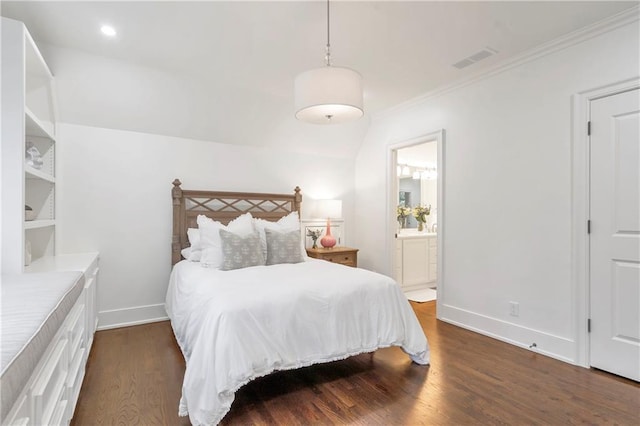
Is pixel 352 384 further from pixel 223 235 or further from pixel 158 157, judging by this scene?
pixel 158 157

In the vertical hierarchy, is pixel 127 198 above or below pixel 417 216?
above

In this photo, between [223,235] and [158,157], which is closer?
[223,235]

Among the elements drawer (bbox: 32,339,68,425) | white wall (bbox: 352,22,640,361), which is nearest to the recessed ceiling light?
drawer (bbox: 32,339,68,425)

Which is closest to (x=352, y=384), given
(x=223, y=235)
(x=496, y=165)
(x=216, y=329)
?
(x=216, y=329)

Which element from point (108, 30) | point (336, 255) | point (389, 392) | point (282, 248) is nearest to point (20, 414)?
point (389, 392)

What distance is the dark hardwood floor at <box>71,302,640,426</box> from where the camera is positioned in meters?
1.98

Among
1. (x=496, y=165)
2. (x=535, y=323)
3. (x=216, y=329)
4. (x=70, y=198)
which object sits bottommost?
(x=535, y=323)

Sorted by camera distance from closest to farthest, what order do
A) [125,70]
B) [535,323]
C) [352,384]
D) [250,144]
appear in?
[352,384] → [535,323] → [125,70] → [250,144]

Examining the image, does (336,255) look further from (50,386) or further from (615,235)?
(50,386)

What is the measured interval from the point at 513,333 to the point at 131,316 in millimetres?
3979

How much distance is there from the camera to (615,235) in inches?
98.5

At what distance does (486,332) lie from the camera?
334 cm

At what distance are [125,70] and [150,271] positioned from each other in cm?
215

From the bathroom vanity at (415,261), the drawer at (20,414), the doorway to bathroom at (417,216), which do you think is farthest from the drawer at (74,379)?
the bathroom vanity at (415,261)
